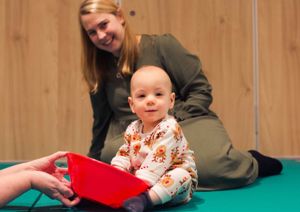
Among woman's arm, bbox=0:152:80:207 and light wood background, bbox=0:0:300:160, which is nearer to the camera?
woman's arm, bbox=0:152:80:207

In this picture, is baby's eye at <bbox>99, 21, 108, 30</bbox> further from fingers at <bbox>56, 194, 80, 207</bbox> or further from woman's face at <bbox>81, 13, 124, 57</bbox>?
fingers at <bbox>56, 194, 80, 207</bbox>

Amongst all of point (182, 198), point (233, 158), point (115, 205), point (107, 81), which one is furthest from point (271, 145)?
point (115, 205)

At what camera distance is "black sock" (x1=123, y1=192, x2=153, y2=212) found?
101cm

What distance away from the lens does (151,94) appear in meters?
1.12

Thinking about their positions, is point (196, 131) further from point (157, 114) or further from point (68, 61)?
point (68, 61)

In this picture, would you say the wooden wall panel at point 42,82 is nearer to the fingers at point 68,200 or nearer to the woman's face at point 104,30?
the woman's face at point 104,30

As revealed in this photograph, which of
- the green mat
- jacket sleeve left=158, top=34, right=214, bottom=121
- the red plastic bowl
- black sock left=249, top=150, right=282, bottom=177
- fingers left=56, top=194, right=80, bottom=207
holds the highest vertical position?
jacket sleeve left=158, top=34, right=214, bottom=121

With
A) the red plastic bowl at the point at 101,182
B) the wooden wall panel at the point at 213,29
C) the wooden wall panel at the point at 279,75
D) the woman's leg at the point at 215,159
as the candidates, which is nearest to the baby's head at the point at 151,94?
the red plastic bowl at the point at 101,182

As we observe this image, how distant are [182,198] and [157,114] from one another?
0.23 metres

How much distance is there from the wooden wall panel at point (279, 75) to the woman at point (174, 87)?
55 centimetres

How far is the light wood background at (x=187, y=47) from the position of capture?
210 cm

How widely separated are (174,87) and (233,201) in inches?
19.2

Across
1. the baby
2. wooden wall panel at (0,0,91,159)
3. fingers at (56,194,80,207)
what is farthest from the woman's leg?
wooden wall panel at (0,0,91,159)

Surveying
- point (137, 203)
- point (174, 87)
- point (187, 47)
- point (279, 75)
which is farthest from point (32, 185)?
point (279, 75)
